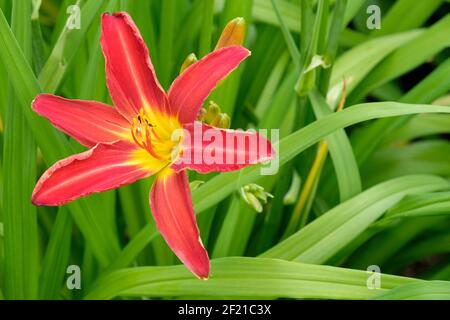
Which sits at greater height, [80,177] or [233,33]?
[233,33]

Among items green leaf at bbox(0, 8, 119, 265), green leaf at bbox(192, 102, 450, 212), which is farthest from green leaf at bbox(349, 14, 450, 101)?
green leaf at bbox(0, 8, 119, 265)

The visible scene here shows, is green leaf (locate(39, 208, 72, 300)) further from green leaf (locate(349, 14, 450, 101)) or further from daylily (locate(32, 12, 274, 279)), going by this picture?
green leaf (locate(349, 14, 450, 101))

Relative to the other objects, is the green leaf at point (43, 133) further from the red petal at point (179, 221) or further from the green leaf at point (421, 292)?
the green leaf at point (421, 292)

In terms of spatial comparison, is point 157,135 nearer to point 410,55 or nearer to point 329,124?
point 329,124

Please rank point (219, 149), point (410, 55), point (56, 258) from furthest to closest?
point (410, 55) → point (56, 258) → point (219, 149)

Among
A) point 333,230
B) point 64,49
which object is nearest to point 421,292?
point 333,230

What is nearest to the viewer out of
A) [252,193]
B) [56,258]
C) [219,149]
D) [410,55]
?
[219,149]
